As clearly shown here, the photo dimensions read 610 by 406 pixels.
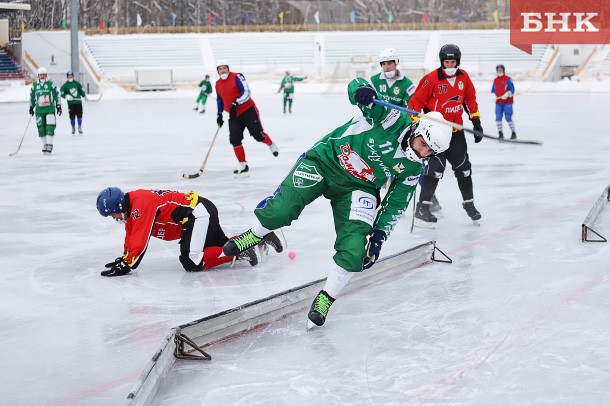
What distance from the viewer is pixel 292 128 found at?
16.8m

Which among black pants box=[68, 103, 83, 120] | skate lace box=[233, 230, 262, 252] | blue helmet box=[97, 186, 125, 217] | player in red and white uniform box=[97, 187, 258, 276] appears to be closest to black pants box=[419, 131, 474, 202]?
player in red and white uniform box=[97, 187, 258, 276]

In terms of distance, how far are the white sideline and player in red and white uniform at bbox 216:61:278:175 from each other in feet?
16.4

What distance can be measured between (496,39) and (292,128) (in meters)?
29.3

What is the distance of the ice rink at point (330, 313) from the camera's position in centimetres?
333

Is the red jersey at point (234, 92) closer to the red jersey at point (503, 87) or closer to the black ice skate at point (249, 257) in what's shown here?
the black ice skate at point (249, 257)

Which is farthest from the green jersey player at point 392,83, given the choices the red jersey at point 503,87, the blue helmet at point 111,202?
the red jersey at point 503,87

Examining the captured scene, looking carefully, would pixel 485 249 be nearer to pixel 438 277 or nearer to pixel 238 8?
pixel 438 277

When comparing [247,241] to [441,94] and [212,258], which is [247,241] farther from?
[441,94]

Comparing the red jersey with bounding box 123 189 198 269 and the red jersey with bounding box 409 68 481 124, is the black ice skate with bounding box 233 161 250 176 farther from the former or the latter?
the red jersey with bounding box 123 189 198 269

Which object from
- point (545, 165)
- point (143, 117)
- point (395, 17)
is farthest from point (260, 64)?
point (545, 165)

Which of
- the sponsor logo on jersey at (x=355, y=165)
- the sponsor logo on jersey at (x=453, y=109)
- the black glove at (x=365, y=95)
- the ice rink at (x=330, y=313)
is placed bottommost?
the ice rink at (x=330, y=313)

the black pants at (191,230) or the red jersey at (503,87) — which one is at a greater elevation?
the red jersey at (503,87)

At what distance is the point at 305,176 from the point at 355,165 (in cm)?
28

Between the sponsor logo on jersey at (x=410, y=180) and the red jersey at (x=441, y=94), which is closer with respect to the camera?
the sponsor logo on jersey at (x=410, y=180)
